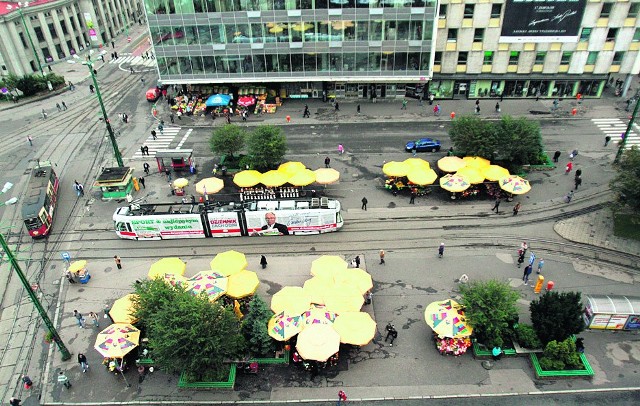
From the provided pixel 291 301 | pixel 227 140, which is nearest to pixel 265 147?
pixel 227 140

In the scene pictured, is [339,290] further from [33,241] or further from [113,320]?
[33,241]

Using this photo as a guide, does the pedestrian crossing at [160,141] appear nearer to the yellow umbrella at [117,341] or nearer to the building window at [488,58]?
the yellow umbrella at [117,341]

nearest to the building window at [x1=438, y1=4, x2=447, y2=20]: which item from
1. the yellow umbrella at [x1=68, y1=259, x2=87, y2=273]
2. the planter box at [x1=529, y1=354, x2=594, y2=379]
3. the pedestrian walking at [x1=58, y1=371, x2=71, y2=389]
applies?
the planter box at [x1=529, y1=354, x2=594, y2=379]

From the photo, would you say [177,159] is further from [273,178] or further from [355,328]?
[355,328]

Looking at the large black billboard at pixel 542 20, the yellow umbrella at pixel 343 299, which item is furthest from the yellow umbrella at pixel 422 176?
the large black billboard at pixel 542 20

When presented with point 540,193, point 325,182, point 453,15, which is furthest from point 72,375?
point 453,15

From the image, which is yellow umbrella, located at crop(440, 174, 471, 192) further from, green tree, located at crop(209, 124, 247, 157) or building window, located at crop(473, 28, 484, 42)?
building window, located at crop(473, 28, 484, 42)
